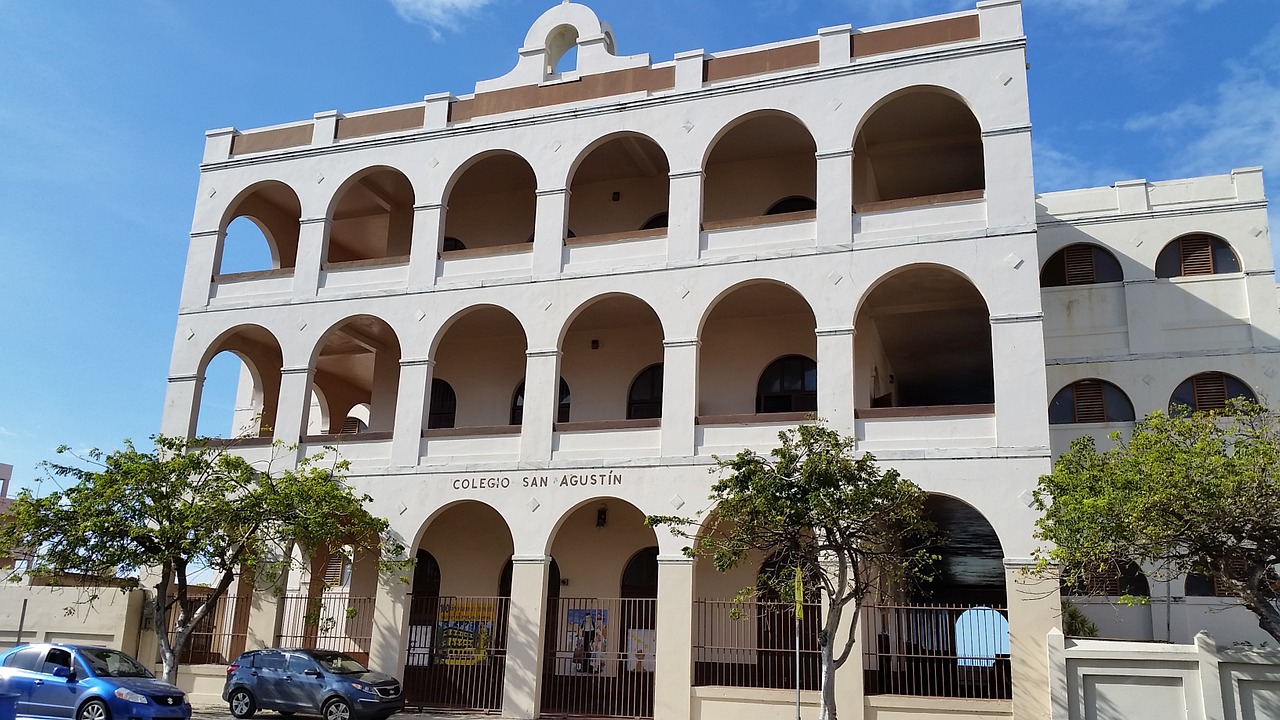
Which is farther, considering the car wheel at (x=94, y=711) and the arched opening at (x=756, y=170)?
the arched opening at (x=756, y=170)

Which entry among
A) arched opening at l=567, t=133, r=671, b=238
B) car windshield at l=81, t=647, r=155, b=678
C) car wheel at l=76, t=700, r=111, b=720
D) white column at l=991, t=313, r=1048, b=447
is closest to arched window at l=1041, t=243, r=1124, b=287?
white column at l=991, t=313, r=1048, b=447

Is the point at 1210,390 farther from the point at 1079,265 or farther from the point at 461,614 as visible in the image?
the point at 461,614

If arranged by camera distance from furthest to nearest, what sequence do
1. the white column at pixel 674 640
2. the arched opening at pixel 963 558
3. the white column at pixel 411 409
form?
the white column at pixel 411 409, the arched opening at pixel 963 558, the white column at pixel 674 640

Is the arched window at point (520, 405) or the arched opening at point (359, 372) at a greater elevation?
the arched opening at point (359, 372)

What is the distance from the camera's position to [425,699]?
22188 mm

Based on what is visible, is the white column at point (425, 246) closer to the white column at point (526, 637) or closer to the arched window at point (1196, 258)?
the white column at point (526, 637)

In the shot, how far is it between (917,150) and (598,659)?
1305 centimetres

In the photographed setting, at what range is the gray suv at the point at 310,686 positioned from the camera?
62.6ft

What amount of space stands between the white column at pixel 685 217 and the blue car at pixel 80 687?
1207cm

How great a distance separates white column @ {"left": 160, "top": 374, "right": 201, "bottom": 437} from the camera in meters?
24.9

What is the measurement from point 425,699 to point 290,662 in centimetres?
348

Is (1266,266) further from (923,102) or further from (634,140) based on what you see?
(634,140)

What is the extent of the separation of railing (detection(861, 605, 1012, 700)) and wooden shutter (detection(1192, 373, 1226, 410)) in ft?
30.2

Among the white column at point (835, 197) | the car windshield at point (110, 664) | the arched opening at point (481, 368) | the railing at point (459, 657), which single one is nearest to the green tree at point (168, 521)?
the car windshield at point (110, 664)
